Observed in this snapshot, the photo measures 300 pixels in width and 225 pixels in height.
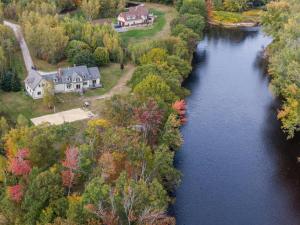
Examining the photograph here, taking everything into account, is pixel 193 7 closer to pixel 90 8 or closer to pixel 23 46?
pixel 90 8

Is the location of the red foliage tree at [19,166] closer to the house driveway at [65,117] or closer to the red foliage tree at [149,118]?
the red foliage tree at [149,118]

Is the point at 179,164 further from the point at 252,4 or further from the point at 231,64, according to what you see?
the point at 252,4

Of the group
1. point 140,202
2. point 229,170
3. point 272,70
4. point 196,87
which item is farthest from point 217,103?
point 140,202

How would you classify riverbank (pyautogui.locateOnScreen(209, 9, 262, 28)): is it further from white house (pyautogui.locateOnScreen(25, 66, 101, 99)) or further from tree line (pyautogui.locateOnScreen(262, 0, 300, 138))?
white house (pyautogui.locateOnScreen(25, 66, 101, 99))

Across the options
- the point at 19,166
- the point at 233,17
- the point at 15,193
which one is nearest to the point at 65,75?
the point at 19,166

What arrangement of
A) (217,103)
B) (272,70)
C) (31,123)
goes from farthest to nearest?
(272,70) < (217,103) < (31,123)

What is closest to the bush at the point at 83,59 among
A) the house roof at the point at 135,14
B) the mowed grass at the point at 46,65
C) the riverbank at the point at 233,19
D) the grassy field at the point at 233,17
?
the mowed grass at the point at 46,65

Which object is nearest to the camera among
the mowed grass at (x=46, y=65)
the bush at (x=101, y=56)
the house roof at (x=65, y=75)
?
the house roof at (x=65, y=75)

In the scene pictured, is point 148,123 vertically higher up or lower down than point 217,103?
higher up
